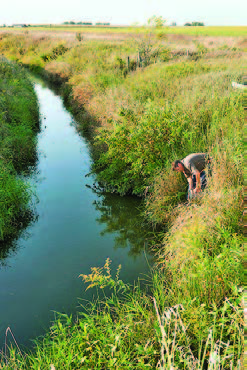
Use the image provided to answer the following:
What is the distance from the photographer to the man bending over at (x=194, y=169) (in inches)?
248

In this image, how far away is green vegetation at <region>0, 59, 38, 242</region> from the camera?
7621mm

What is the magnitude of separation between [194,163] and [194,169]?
0.71 ft

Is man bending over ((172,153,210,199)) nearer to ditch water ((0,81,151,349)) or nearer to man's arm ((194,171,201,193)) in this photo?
man's arm ((194,171,201,193))

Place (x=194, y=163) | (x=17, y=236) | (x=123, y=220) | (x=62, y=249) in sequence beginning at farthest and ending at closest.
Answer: (x=123, y=220) → (x=17, y=236) → (x=62, y=249) → (x=194, y=163)

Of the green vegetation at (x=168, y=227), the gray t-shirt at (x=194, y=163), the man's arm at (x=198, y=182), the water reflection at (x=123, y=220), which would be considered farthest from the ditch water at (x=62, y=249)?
the gray t-shirt at (x=194, y=163)

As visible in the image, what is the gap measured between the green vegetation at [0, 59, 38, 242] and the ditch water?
418 millimetres

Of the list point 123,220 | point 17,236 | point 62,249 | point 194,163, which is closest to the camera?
point 194,163

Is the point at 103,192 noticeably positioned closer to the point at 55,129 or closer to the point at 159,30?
the point at 55,129

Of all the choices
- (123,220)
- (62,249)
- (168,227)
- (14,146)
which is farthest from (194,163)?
(14,146)

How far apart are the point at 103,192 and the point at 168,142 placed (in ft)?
7.10

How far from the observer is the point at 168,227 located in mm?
6559

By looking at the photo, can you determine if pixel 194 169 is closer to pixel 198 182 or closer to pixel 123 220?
pixel 198 182

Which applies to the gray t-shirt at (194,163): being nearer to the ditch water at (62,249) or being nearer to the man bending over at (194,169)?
the man bending over at (194,169)

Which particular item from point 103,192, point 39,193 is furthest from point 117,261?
point 39,193
